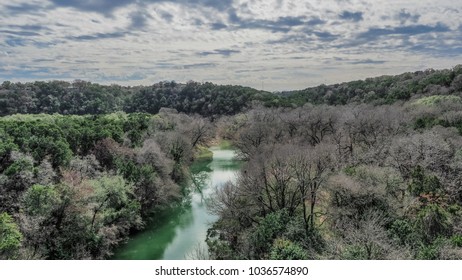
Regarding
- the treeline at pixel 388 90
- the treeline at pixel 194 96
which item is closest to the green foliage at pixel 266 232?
the treeline at pixel 388 90

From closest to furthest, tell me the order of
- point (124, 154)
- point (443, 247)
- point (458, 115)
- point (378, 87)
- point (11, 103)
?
point (443, 247)
point (124, 154)
point (458, 115)
point (11, 103)
point (378, 87)

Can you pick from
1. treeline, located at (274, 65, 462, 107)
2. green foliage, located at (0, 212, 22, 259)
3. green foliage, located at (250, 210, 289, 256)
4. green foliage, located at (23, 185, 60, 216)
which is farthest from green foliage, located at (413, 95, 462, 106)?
green foliage, located at (0, 212, 22, 259)

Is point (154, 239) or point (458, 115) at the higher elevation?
point (458, 115)

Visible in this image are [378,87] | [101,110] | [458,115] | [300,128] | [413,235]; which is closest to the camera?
[413,235]

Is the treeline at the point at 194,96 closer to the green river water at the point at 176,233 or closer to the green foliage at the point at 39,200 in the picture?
the green river water at the point at 176,233

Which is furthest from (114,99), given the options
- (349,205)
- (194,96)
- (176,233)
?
(349,205)

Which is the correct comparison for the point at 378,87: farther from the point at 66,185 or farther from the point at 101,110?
the point at 66,185

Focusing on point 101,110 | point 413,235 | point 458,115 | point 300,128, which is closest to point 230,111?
point 101,110
